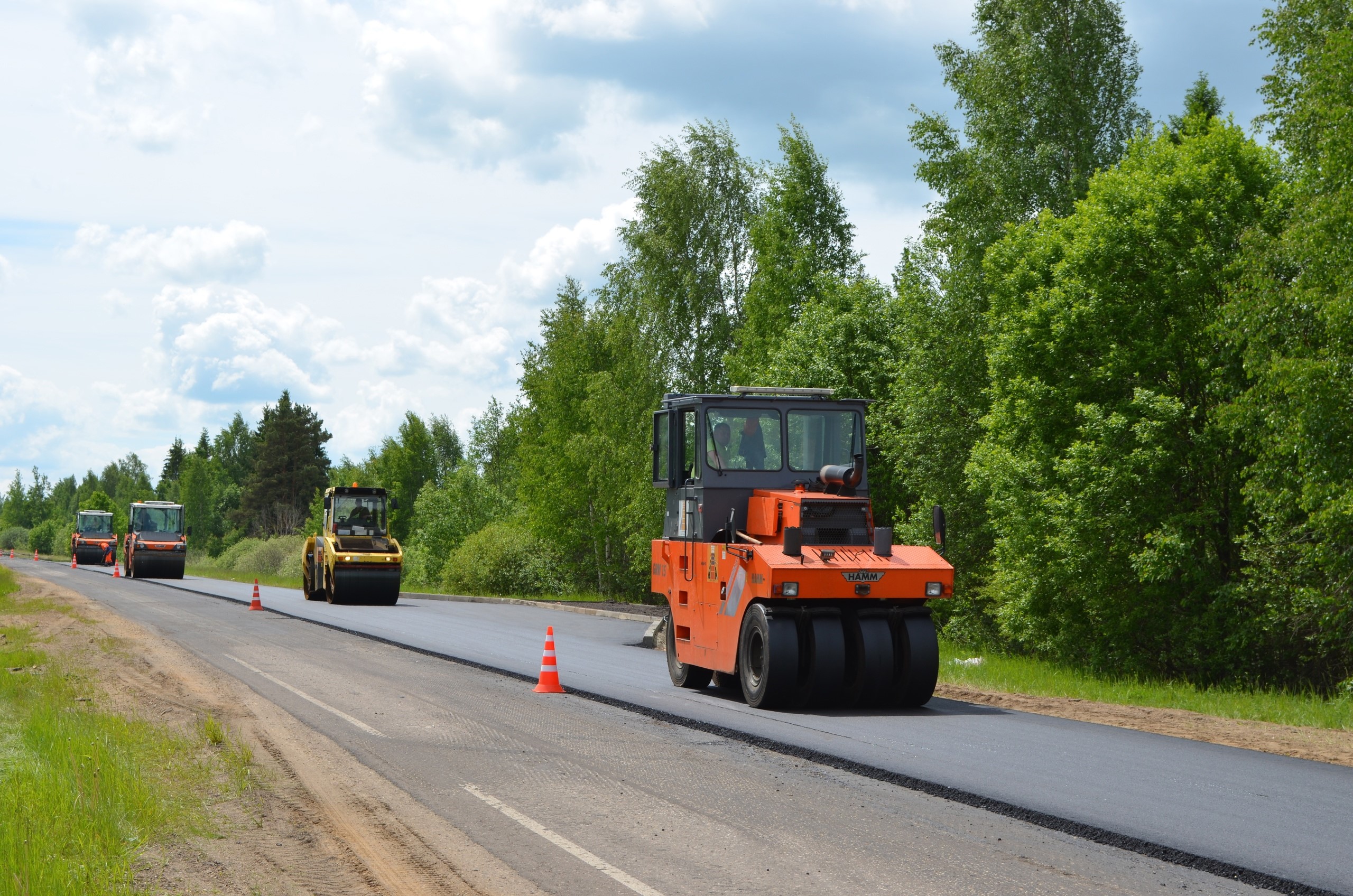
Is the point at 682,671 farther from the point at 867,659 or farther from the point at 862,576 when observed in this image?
the point at 862,576

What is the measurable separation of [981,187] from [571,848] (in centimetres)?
2625

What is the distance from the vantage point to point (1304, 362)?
17484 mm

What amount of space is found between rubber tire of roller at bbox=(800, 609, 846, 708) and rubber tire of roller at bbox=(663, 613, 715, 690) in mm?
2061

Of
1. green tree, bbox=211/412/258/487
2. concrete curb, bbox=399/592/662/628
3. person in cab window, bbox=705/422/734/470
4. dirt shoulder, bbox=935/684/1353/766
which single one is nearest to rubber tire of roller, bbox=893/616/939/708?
dirt shoulder, bbox=935/684/1353/766

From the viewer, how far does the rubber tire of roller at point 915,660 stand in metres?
12.6

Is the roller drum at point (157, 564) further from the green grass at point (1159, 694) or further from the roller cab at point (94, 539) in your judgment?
the green grass at point (1159, 694)

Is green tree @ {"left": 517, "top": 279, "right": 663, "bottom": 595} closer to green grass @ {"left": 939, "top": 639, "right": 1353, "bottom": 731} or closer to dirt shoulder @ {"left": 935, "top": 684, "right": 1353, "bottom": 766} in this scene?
green grass @ {"left": 939, "top": 639, "right": 1353, "bottom": 731}

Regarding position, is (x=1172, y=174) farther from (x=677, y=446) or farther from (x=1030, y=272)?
(x=677, y=446)

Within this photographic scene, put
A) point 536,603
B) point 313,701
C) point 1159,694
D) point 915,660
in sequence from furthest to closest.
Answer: point 536,603 → point 1159,694 → point 313,701 → point 915,660

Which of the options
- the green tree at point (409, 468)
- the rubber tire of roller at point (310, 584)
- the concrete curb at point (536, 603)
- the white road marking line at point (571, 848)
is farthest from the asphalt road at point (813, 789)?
the green tree at point (409, 468)

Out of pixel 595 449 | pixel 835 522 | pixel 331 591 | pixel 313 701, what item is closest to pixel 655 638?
pixel 835 522

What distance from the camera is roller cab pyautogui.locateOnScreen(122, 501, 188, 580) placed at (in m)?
51.8

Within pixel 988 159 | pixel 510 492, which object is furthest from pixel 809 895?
pixel 510 492

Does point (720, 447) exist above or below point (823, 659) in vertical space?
above
